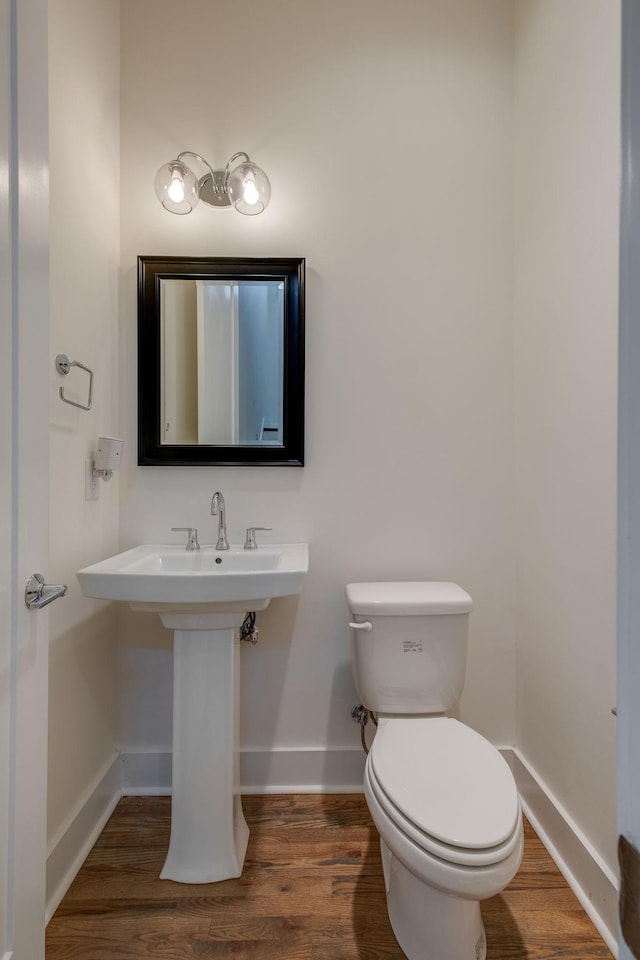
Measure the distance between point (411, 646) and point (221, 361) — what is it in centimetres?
115

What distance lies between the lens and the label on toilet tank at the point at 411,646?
145 centimetres

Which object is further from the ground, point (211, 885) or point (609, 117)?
point (609, 117)

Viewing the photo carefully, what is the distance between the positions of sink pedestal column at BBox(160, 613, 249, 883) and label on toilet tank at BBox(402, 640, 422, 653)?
19.8 inches

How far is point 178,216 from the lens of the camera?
169 cm

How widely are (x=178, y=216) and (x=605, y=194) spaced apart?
1335 mm

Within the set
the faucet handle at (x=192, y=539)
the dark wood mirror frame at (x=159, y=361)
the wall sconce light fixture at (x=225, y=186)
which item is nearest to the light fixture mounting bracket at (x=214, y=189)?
the wall sconce light fixture at (x=225, y=186)

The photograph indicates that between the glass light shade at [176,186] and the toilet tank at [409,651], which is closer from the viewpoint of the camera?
the toilet tank at [409,651]

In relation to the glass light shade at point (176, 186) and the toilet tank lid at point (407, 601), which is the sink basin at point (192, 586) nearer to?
the toilet tank lid at point (407, 601)

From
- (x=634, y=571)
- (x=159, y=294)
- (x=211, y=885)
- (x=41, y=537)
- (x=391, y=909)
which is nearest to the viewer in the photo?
(x=634, y=571)

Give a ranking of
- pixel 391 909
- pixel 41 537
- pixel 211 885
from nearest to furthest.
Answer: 1. pixel 41 537
2. pixel 391 909
3. pixel 211 885

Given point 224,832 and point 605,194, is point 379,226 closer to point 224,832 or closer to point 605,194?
point 605,194

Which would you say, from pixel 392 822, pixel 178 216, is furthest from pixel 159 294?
pixel 392 822

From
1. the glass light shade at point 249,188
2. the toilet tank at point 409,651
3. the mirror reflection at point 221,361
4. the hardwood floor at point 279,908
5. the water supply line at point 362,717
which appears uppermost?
the glass light shade at point 249,188

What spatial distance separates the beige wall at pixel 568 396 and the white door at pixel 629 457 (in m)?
0.93
